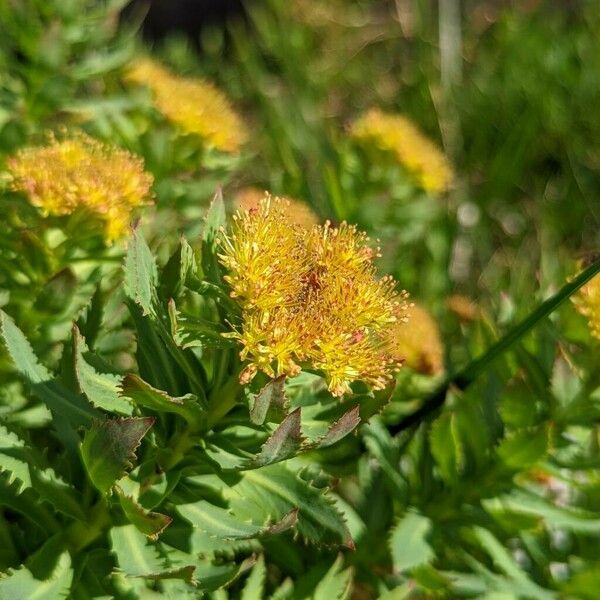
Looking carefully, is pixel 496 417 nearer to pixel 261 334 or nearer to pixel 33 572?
pixel 261 334

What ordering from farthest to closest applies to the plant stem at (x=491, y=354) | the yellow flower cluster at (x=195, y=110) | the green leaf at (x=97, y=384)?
the yellow flower cluster at (x=195, y=110) → the plant stem at (x=491, y=354) → the green leaf at (x=97, y=384)

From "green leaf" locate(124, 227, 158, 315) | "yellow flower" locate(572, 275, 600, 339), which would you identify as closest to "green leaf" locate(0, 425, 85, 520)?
"green leaf" locate(124, 227, 158, 315)

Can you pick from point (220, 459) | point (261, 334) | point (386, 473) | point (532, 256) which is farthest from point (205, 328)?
point (532, 256)

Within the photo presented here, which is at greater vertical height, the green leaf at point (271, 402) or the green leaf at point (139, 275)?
the green leaf at point (139, 275)

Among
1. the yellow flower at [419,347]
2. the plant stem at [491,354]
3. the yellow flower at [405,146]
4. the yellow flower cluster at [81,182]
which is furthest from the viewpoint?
the yellow flower at [405,146]

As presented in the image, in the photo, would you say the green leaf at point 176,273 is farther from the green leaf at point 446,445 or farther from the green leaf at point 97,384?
the green leaf at point 446,445

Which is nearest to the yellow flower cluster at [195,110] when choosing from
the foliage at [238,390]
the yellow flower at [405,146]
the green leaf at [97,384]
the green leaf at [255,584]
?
the foliage at [238,390]

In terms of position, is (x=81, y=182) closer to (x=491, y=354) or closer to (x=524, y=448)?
(x=491, y=354)
